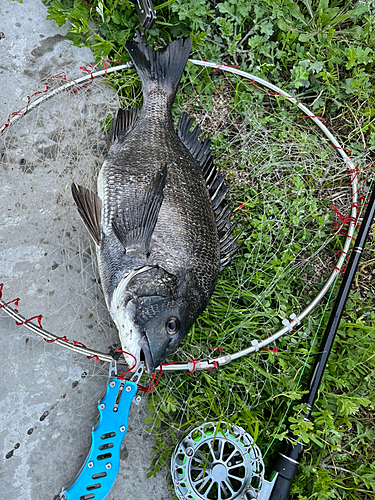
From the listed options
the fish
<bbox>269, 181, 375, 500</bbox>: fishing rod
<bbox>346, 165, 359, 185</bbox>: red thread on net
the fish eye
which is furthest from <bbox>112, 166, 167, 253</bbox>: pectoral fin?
<bbox>346, 165, 359, 185</bbox>: red thread on net

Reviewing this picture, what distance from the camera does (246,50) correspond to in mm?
2941

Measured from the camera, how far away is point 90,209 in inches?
87.3

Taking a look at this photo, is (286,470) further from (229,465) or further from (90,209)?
(90,209)

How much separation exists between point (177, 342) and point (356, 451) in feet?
5.70

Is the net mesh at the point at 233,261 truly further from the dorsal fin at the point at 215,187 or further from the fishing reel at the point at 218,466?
the dorsal fin at the point at 215,187

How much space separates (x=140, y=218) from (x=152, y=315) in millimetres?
545

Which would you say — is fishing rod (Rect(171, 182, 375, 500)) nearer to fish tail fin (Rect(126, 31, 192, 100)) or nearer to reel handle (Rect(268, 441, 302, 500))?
reel handle (Rect(268, 441, 302, 500))

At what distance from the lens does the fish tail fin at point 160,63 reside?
8.31 feet

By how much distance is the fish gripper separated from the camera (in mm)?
2145

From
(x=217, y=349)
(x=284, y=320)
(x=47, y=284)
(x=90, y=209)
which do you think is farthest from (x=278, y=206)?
(x=47, y=284)

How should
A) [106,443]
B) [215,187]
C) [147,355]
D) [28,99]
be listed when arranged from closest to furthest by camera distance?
[147,355]
[106,443]
[215,187]
[28,99]

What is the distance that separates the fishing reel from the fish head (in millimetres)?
756

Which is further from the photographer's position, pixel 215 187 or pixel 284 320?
pixel 284 320

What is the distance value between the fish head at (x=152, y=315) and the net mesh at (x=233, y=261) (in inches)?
20.3
